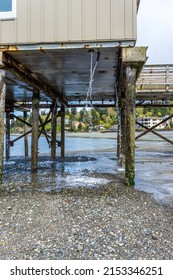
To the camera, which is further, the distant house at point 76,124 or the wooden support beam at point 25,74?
the distant house at point 76,124

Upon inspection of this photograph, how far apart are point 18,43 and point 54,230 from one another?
16.6 ft

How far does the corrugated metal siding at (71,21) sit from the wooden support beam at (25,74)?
0.63 meters

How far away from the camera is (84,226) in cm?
516

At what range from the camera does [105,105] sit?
63.2ft

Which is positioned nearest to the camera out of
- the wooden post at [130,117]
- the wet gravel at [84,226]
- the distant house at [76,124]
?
the wet gravel at [84,226]

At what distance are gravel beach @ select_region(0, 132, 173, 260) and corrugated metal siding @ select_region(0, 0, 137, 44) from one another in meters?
3.92

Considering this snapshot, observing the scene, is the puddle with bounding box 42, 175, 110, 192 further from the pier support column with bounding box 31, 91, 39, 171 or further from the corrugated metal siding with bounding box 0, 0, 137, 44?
the corrugated metal siding with bounding box 0, 0, 137, 44

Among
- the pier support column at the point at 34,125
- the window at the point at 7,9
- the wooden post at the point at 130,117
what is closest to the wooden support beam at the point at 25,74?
the pier support column at the point at 34,125

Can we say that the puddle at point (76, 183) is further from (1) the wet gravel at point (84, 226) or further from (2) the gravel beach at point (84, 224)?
(1) the wet gravel at point (84, 226)

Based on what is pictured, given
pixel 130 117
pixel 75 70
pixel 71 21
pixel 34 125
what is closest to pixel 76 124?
pixel 34 125

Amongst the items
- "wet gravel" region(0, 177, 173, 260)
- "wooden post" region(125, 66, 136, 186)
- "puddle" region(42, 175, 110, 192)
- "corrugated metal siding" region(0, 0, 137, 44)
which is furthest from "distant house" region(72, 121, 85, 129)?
"wet gravel" region(0, 177, 173, 260)

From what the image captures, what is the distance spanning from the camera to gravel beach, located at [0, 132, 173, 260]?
4277 millimetres

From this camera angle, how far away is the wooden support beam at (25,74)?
8.41 metres
